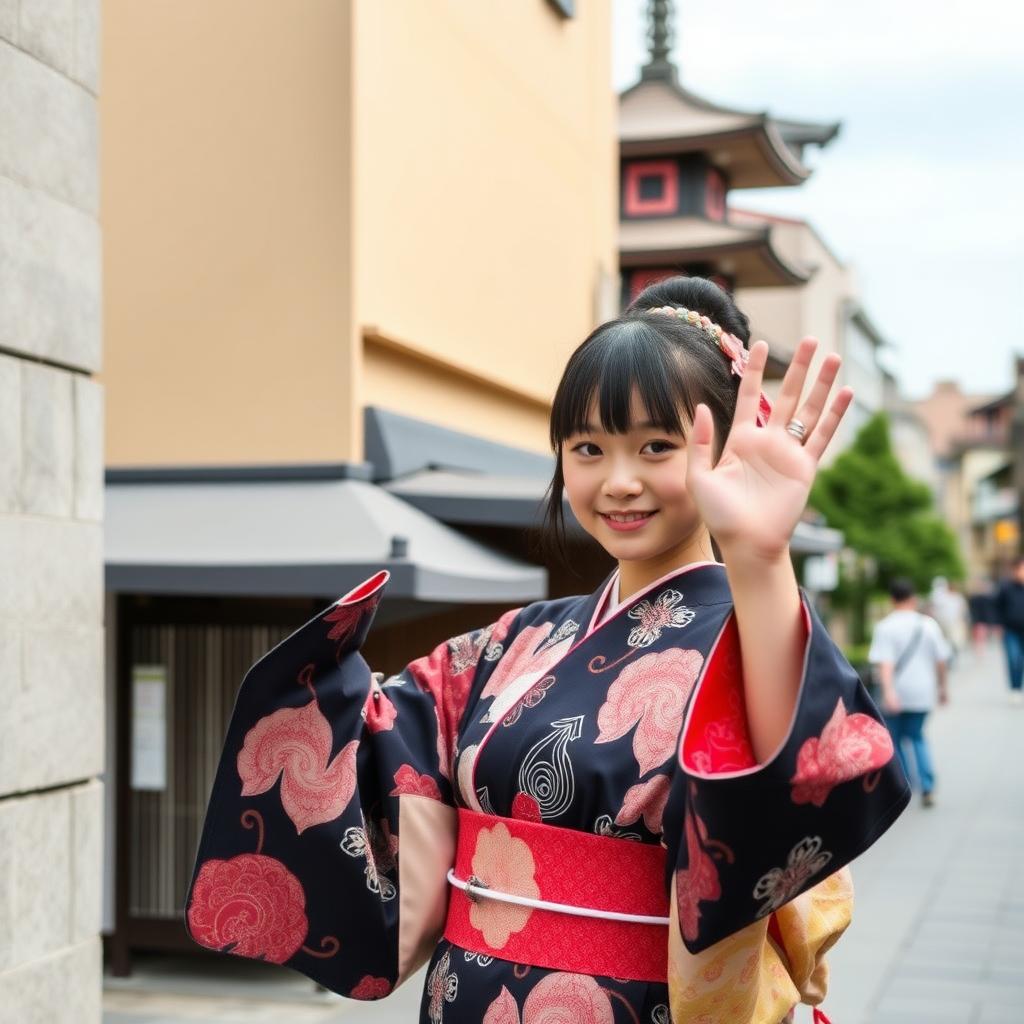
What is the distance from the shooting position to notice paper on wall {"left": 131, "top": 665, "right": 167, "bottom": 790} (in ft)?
21.0

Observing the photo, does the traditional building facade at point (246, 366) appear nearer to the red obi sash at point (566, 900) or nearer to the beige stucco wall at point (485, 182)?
the beige stucco wall at point (485, 182)

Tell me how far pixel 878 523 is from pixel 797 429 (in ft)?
94.5

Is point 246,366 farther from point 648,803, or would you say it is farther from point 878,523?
point 878,523

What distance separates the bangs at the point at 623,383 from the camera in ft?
6.56

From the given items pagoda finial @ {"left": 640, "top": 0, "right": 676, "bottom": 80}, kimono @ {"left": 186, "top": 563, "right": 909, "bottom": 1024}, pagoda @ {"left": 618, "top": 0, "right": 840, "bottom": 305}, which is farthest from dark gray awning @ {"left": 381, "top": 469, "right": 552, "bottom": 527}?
pagoda finial @ {"left": 640, "top": 0, "right": 676, "bottom": 80}

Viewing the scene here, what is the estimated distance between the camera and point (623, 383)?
6.61 ft

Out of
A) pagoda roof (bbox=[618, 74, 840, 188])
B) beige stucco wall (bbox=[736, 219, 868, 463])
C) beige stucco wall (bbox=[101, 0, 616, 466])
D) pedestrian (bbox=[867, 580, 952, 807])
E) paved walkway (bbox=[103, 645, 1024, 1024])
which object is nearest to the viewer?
paved walkway (bbox=[103, 645, 1024, 1024])

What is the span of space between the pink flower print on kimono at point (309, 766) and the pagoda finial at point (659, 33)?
21.7 metres

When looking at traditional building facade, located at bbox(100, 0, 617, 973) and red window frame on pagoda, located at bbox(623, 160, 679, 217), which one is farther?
red window frame on pagoda, located at bbox(623, 160, 679, 217)

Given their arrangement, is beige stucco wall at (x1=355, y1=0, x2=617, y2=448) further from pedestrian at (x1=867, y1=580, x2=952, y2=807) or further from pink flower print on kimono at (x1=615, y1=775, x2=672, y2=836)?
pink flower print on kimono at (x1=615, y1=775, x2=672, y2=836)

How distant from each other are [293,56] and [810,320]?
33.4m

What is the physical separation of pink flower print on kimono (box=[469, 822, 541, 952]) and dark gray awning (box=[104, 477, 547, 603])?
3.21 meters

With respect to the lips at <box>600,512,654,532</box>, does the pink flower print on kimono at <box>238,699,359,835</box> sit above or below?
below

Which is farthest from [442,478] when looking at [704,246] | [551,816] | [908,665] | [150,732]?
[704,246]
